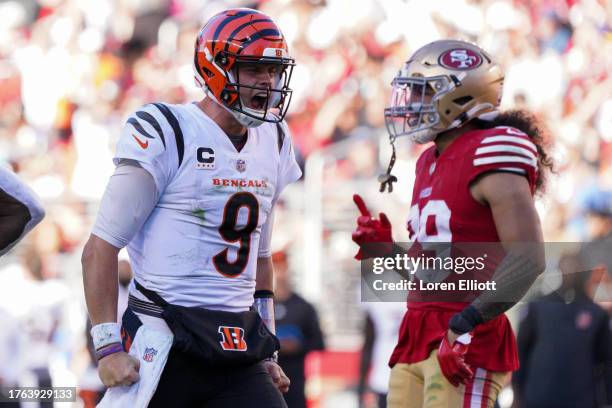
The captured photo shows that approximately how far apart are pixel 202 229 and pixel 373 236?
92cm

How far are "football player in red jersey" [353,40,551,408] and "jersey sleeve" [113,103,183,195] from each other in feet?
3.23

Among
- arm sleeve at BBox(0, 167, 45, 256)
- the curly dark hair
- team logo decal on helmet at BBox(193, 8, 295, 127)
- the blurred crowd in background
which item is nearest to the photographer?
team logo decal on helmet at BBox(193, 8, 295, 127)

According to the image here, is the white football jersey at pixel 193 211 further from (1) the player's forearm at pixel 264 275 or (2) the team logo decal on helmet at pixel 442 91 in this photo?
(2) the team logo decal on helmet at pixel 442 91

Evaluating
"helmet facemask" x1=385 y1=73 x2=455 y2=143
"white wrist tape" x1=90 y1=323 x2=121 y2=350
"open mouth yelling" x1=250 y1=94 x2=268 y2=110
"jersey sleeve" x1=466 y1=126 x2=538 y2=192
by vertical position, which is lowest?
"white wrist tape" x1=90 y1=323 x2=121 y2=350

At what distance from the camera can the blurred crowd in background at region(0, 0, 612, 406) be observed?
34.8 feet

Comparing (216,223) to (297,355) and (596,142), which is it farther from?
(596,142)

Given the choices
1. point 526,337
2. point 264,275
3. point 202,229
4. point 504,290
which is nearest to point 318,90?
point 526,337

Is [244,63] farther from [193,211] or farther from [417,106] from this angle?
[417,106]

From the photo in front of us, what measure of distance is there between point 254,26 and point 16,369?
4.26 m

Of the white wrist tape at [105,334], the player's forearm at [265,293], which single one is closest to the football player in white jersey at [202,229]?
the white wrist tape at [105,334]

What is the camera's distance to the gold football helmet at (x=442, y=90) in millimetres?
4109

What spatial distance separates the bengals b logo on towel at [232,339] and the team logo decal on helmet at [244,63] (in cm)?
66

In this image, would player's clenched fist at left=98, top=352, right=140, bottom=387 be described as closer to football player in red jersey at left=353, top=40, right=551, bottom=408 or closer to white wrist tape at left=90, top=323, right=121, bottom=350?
white wrist tape at left=90, top=323, right=121, bottom=350

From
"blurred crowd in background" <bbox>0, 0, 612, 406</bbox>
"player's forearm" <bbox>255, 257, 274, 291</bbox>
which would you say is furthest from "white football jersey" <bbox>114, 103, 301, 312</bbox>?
"blurred crowd in background" <bbox>0, 0, 612, 406</bbox>
